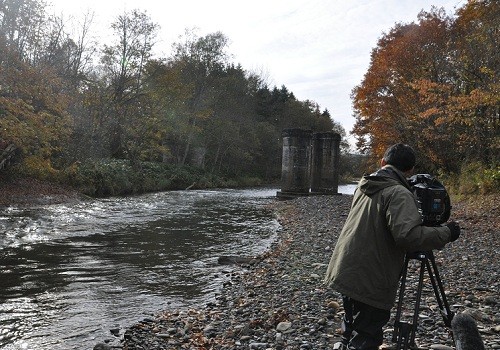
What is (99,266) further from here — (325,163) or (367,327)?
(325,163)

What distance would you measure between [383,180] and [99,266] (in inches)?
326

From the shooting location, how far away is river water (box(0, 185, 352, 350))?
20.7 ft

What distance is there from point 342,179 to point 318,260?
2687 inches

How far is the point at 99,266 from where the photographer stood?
32.3 ft

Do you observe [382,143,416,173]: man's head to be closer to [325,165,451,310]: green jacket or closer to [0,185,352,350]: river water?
[325,165,451,310]: green jacket

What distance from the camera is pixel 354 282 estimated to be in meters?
3.29

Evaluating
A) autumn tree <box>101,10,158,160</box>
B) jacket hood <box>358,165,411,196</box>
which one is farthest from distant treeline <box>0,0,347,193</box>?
jacket hood <box>358,165,411,196</box>

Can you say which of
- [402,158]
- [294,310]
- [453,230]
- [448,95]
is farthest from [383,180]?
[448,95]

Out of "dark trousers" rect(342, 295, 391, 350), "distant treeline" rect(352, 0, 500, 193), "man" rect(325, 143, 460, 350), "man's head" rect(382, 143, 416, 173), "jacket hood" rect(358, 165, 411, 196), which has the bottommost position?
"dark trousers" rect(342, 295, 391, 350)

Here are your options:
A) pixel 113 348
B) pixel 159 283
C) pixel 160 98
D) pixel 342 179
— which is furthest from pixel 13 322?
pixel 342 179

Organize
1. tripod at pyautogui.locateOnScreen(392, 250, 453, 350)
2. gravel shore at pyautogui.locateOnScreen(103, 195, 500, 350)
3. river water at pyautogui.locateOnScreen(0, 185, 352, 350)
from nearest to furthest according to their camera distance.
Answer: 1. tripod at pyautogui.locateOnScreen(392, 250, 453, 350)
2. gravel shore at pyautogui.locateOnScreen(103, 195, 500, 350)
3. river water at pyautogui.locateOnScreen(0, 185, 352, 350)

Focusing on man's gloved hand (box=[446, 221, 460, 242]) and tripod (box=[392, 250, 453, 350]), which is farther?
tripod (box=[392, 250, 453, 350])

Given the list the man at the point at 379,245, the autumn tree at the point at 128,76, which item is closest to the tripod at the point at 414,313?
the man at the point at 379,245

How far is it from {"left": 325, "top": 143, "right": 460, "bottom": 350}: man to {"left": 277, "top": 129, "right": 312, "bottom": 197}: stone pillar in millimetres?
33943
